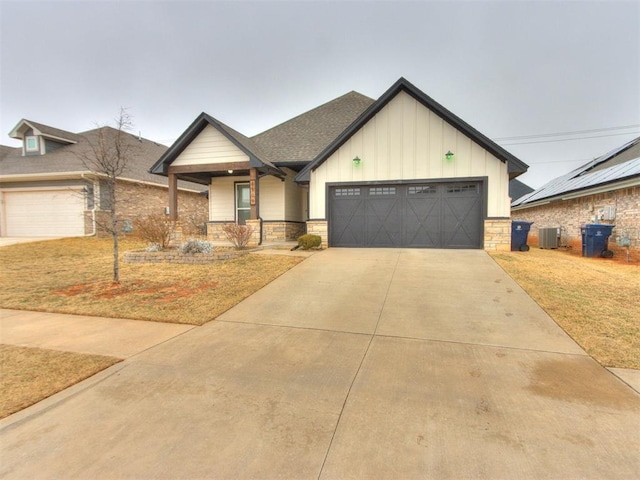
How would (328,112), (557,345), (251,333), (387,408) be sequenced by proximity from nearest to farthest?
(387,408)
(557,345)
(251,333)
(328,112)

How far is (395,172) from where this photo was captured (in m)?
11.8

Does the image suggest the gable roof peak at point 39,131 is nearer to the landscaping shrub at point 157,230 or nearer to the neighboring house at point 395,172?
the neighboring house at point 395,172

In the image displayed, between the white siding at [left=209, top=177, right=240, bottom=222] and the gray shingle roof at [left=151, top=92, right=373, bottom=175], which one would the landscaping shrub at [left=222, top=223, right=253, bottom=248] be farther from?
the white siding at [left=209, top=177, right=240, bottom=222]

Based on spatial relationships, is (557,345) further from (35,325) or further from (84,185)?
(84,185)

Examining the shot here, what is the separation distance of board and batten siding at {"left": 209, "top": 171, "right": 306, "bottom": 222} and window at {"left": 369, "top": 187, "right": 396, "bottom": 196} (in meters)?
4.44

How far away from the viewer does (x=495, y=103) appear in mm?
28875

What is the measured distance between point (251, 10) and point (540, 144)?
129 ft

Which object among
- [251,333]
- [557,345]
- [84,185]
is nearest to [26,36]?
[84,185]

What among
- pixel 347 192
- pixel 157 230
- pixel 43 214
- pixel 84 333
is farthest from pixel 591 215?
pixel 43 214

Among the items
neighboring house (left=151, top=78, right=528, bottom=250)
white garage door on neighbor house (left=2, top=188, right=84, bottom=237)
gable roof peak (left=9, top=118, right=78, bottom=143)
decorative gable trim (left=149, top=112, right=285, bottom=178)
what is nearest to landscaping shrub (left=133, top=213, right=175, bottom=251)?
neighboring house (left=151, top=78, right=528, bottom=250)

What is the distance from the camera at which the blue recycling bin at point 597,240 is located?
1088cm

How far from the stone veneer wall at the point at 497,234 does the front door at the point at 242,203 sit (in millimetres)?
10577

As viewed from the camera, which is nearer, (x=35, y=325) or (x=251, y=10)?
(x=35, y=325)

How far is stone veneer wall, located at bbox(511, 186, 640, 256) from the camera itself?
10184 millimetres
